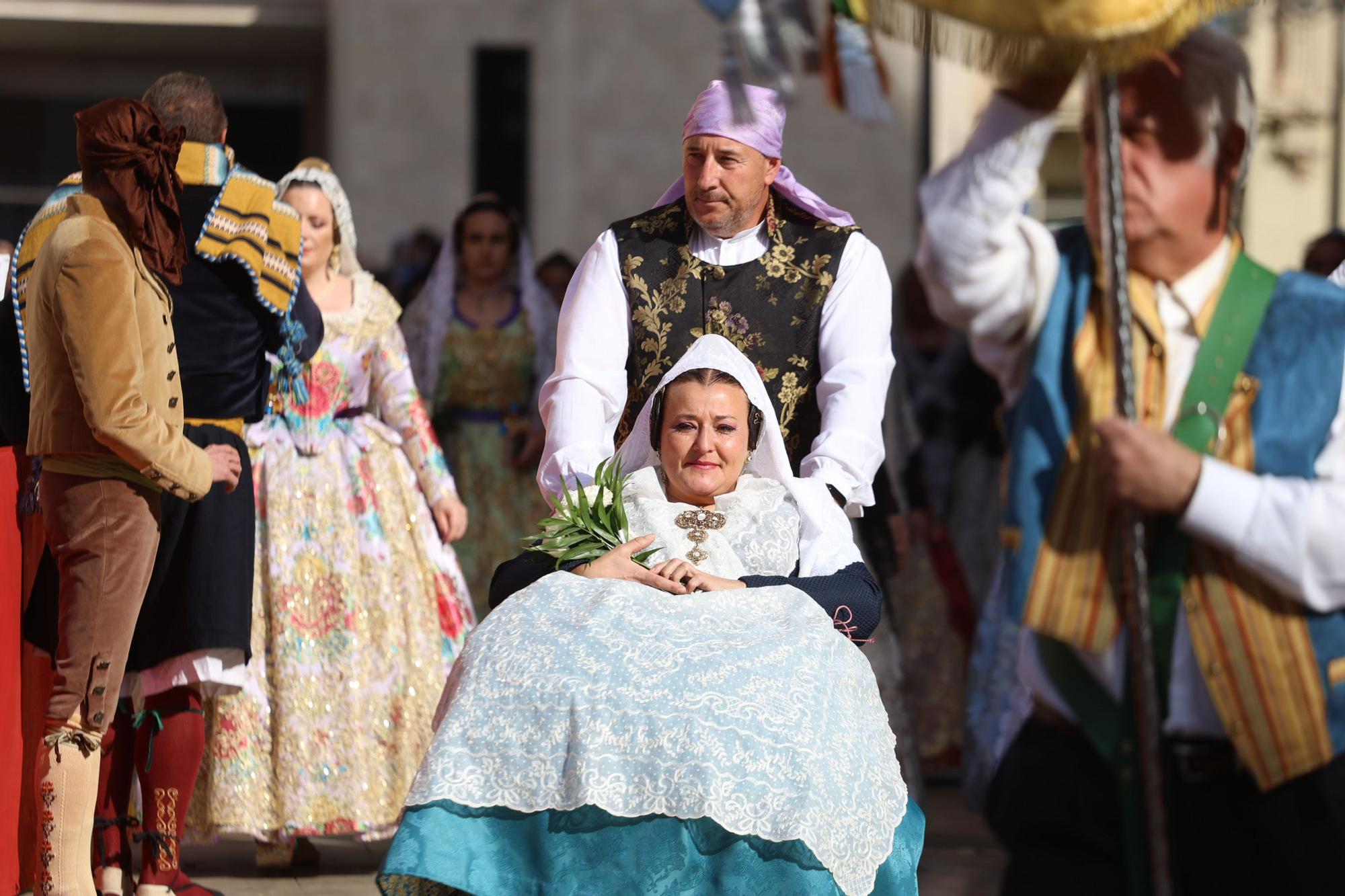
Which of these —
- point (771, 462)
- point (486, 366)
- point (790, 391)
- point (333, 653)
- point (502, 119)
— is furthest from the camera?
point (502, 119)

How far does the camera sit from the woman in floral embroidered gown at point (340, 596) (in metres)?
6.12

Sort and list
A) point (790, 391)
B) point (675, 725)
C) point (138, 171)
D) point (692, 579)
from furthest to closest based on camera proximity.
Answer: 1. point (790, 391)
2. point (138, 171)
3. point (692, 579)
4. point (675, 725)

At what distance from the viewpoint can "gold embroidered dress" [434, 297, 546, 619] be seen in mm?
8430

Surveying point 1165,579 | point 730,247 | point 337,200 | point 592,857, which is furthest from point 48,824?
point 1165,579

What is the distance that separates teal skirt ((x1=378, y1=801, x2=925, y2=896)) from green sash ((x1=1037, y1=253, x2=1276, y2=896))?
1187 mm

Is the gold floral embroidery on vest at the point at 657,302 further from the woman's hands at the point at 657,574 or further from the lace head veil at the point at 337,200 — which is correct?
the lace head veil at the point at 337,200

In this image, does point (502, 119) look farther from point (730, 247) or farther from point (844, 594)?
point (844, 594)

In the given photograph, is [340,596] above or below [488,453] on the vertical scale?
below

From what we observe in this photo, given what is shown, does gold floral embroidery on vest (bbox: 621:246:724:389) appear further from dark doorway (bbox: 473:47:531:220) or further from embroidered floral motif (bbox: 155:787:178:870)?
dark doorway (bbox: 473:47:531:220)

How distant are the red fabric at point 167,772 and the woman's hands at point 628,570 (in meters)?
1.59

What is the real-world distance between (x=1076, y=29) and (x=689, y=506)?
2087mm

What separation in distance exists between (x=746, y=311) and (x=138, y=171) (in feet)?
5.06

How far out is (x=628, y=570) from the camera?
4.28m

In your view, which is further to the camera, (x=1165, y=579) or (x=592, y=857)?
(x=592, y=857)
